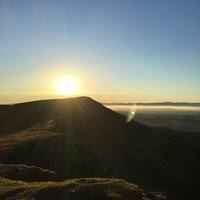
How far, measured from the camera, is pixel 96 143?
→ 6412 centimetres

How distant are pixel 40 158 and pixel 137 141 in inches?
1379

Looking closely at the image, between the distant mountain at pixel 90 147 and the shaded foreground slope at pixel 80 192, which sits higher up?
the shaded foreground slope at pixel 80 192

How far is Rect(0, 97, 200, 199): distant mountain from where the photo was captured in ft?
143

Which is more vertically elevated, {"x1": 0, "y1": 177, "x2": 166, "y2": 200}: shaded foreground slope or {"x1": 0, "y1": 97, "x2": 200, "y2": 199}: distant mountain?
{"x1": 0, "y1": 177, "x2": 166, "y2": 200}: shaded foreground slope

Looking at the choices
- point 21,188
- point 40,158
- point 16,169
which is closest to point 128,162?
point 40,158

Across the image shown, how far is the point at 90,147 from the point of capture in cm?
5603

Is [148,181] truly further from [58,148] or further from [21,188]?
[21,188]

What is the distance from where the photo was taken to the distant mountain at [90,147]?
4347 cm

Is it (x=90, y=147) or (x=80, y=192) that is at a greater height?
(x=80, y=192)

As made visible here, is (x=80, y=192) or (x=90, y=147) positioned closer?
(x=80, y=192)

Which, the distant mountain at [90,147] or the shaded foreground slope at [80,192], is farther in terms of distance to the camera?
the distant mountain at [90,147]

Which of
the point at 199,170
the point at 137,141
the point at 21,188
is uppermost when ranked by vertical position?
the point at 21,188

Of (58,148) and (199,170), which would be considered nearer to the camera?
(58,148)

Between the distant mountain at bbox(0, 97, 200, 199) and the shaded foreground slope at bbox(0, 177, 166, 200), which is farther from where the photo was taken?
the distant mountain at bbox(0, 97, 200, 199)
